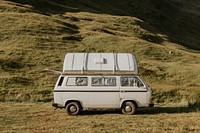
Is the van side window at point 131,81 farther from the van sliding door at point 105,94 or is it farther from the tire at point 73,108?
the tire at point 73,108

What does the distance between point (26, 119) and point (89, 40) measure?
34.5 metres

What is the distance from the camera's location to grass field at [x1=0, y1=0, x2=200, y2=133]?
767 inches

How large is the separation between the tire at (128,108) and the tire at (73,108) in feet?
8.64

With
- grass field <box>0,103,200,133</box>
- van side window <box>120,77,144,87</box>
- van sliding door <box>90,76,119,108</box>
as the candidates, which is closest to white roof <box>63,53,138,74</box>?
van side window <box>120,77,144,87</box>

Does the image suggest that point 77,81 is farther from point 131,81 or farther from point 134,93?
point 134,93

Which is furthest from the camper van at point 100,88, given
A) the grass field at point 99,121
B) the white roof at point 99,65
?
the grass field at point 99,121

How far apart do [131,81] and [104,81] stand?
5.18 feet

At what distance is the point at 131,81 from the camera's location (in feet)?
72.5

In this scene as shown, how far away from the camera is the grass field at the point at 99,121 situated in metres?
17.9

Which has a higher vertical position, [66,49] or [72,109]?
[66,49]

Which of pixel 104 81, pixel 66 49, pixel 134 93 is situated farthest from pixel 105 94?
pixel 66 49

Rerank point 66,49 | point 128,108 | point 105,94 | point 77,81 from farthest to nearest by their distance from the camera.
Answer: point 66,49
point 77,81
point 128,108
point 105,94

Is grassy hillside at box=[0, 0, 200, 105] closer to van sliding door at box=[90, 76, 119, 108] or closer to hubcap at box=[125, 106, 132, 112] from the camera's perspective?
hubcap at box=[125, 106, 132, 112]

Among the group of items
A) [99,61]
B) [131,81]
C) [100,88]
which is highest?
[99,61]
